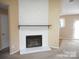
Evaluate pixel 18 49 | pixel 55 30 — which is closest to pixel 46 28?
pixel 55 30

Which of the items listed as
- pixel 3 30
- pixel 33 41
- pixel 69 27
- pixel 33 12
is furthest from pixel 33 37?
pixel 69 27

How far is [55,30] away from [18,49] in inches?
89.8

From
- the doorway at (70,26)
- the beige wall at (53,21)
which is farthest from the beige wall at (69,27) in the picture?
the beige wall at (53,21)

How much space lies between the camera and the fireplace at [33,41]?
6.40m

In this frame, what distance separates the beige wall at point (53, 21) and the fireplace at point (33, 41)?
0.60 metres

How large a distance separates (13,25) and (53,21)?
2.28 meters

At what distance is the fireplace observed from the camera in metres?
6.40

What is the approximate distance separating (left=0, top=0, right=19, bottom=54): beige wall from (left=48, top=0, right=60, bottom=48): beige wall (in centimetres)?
188

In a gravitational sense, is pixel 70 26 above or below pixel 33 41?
above

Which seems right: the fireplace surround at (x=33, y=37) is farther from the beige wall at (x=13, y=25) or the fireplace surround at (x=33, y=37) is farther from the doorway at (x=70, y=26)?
the doorway at (x=70, y=26)

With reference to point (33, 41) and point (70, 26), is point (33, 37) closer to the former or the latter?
point (33, 41)

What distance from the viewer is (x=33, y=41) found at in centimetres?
658

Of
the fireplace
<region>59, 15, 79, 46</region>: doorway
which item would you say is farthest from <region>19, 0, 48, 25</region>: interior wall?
<region>59, 15, 79, 46</region>: doorway

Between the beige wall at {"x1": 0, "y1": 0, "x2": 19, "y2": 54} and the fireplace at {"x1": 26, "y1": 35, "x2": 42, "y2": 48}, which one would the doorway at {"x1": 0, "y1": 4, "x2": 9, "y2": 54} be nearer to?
the beige wall at {"x1": 0, "y1": 0, "x2": 19, "y2": 54}
